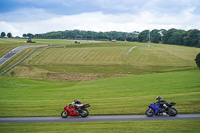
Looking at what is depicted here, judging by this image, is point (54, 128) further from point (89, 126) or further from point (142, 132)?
point (142, 132)

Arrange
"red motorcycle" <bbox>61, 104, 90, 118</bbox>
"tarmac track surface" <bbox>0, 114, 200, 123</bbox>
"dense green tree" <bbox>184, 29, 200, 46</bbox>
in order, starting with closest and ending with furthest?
1. "tarmac track surface" <bbox>0, 114, 200, 123</bbox>
2. "red motorcycle" <bbox>61, 104, 90, 118</bbox>
3. "dense green tree" <bbox>184, 29, 200, 46</bbox>

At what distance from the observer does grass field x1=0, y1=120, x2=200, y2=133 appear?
1848 centimetres

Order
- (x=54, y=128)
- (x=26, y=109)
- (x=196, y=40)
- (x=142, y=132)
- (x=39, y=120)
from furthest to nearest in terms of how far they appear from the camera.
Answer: (x=196, y=40)
(x=26, y=109)
(x=39, y=120)
(x=54, y=128)
(x=142, y=132)

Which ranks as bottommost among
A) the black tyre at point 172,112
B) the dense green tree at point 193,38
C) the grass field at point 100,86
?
the grass field at point 100,86

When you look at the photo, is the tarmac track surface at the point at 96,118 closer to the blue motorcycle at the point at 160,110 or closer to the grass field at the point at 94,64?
the blue motorcycle at the point at 160,110

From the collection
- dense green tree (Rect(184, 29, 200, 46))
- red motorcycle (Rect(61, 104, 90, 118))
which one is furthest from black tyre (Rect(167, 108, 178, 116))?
dense green tree (Rect(184, 29, 200, 46))

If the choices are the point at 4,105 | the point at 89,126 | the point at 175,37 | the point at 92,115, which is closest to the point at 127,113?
the point at 92,115

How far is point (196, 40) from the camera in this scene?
154375mm

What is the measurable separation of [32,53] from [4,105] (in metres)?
74.6

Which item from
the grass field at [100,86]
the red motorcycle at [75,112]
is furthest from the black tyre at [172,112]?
the red motorcycle at [75,112]

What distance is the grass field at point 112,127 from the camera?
18.5 meters

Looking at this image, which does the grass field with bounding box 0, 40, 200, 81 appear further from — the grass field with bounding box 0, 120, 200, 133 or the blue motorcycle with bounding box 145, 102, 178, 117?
the grass field with bounding box 0, 120, 200, 133

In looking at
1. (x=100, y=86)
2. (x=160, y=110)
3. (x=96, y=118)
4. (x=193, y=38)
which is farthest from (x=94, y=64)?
(x=193, y=38)

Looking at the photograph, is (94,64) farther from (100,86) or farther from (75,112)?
(75,112)
